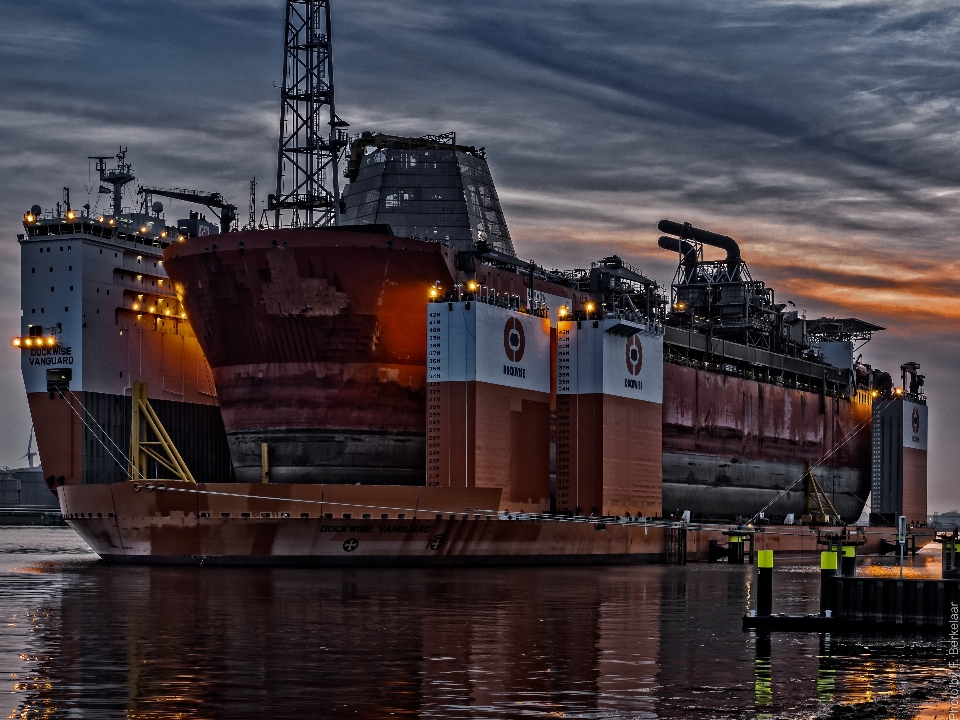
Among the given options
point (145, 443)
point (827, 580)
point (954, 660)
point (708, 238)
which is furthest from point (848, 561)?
point (708, 238)

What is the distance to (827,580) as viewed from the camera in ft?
93.5

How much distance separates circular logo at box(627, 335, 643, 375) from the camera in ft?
201

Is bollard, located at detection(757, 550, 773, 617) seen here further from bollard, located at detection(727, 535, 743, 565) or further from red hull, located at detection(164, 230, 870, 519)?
bollard, located at detection(727, 535, 743, 565)

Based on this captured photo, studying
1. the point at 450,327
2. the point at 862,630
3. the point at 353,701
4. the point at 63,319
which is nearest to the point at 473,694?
the point at 353,701

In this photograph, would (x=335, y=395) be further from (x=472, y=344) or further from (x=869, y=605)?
(x=869, y=605)

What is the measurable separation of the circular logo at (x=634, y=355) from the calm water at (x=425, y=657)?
74.1 ft

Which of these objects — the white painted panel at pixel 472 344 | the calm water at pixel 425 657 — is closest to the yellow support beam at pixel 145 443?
the white painted panel at pixel 472 344

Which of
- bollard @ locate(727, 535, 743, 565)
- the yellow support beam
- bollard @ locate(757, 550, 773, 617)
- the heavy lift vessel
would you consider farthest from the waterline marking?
bollard @ locate(727, 535, 743, 565)

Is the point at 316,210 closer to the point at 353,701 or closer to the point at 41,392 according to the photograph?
the point at 41,392

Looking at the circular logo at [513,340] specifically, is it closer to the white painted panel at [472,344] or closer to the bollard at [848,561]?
the white painted panel at [472,344]

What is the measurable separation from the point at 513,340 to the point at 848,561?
27.3m

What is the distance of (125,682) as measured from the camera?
19828mm

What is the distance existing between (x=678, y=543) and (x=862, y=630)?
117ft

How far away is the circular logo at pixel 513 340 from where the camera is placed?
182ft
